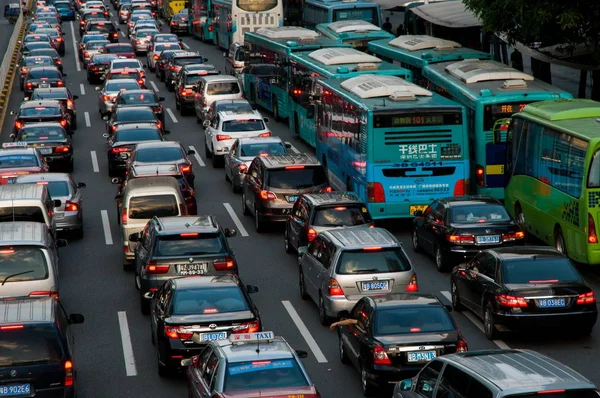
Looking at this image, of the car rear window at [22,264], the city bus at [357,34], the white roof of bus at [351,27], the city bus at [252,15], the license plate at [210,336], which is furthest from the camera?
the city bus at [252,15]

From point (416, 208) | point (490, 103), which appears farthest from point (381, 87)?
point (416, 208)

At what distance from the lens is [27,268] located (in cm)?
2044

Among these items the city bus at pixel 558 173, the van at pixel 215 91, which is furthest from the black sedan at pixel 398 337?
the van at pixel 215 91

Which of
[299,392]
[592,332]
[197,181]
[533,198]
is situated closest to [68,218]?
[197,181]

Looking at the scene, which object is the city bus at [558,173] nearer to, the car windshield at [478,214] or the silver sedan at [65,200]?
the car windshield at [478,214]

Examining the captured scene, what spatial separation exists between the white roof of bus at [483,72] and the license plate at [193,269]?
12.0m

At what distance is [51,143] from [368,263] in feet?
59.2

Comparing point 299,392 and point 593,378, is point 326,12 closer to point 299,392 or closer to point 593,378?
point 593,378

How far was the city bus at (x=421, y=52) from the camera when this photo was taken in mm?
37031

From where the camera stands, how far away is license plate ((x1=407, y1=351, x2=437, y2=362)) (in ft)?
55.4

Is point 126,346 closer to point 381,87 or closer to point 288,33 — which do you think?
point 381,87

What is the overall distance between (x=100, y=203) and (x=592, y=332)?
53.0 ft

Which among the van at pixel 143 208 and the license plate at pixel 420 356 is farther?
the van at pixel 143 208

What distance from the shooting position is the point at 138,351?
20219 mm
